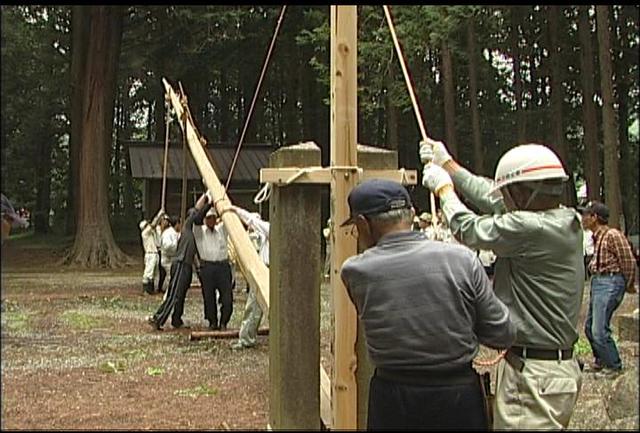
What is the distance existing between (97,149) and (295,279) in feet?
61.0

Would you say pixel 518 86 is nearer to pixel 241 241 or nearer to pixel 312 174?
pixel 241 241

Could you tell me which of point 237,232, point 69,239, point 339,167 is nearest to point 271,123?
point 69,239

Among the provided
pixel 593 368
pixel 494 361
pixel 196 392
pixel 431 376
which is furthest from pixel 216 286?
pixel 431 376

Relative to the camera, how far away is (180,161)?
21781 mm

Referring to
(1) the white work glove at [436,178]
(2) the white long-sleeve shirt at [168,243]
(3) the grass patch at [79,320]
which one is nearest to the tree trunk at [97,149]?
(2) the white long-sleeve shirt at [168,243]

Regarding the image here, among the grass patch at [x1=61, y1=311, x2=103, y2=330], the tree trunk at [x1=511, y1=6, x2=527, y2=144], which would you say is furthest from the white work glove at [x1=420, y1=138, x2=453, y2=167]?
the tree trunk at [x1=511, y1=6, x2=527, y2=144]

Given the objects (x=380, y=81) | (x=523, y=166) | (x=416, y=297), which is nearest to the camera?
(x=416, y=297)

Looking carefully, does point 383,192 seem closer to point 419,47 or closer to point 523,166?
point 523,166

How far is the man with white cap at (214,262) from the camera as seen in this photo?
32.0 ft

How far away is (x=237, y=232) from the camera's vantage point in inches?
200

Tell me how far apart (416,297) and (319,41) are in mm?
15820

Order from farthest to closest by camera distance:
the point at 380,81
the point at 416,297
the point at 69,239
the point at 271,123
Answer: the point at 271,123 → the point at 69,239 → the point at 380,81 → the point at 416,297

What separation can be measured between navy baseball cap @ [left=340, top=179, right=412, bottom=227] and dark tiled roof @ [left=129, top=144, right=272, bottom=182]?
57.8 feet

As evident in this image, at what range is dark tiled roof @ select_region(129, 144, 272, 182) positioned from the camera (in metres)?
21.0
